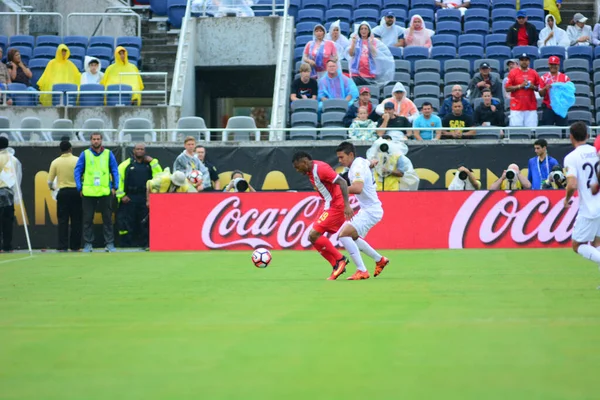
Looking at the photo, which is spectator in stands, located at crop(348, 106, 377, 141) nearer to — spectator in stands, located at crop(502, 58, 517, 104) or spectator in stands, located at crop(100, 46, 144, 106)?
spectator in stands, located at crop(502, 58, 517, 104)

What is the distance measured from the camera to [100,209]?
2077cm

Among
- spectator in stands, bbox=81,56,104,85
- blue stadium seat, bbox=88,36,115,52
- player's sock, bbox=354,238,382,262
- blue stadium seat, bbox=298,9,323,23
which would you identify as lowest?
player's sock, bbox=354,238,382,262

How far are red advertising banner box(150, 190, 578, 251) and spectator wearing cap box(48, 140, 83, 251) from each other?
164 centimetres

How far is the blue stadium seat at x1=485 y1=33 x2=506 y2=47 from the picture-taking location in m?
26.2

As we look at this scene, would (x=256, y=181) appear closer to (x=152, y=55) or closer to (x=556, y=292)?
(x=152, y=55)

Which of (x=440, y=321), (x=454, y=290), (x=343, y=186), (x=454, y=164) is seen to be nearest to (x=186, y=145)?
(x=454, y=164)

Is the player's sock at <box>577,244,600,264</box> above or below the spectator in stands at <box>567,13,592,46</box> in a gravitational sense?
below

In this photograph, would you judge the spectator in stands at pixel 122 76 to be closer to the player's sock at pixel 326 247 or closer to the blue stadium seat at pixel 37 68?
the blue stadium seat at pixel 37 68

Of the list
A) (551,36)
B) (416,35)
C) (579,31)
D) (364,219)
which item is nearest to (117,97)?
(416,35)

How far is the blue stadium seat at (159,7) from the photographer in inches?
1170

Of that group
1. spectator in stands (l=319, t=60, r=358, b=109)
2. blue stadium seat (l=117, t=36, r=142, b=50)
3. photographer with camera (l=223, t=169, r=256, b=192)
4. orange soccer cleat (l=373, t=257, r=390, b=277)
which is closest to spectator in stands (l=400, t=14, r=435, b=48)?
spectator in stands (l=319, t=60, r=358, b=109)

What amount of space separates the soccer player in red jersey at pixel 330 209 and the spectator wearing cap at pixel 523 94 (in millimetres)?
9140

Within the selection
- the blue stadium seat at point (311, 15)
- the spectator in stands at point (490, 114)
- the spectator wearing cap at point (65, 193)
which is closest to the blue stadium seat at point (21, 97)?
the spectator wearing cap at point (65, 193)

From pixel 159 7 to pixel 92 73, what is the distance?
5.25 metres
